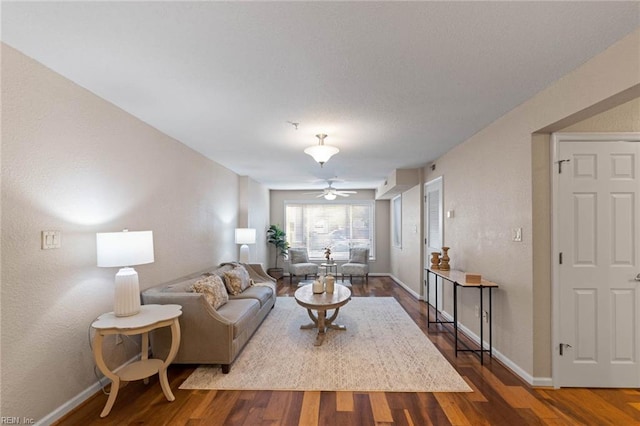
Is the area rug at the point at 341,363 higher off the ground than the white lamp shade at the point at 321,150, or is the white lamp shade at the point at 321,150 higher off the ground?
the white lamp shade at the point at 321,150

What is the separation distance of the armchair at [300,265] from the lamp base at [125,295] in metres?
5.21

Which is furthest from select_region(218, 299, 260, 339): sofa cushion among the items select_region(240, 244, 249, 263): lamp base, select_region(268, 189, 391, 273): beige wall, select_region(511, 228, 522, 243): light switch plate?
select_region(268, 189, 391, 273): beige wall

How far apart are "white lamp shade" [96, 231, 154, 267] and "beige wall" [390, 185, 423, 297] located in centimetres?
458

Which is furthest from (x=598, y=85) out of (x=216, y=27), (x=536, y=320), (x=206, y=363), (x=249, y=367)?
(x=206, y=363)

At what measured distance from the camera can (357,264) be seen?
25.0 feet

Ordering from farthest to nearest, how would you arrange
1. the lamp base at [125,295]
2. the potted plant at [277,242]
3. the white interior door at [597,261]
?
the potted plant at [277,242]
the white interior door at [597,261]
the lamp base at [125,295]

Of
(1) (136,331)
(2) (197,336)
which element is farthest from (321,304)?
(1) (136,331)

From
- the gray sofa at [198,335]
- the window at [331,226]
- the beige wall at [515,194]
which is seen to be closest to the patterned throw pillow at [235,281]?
the gray sofa at [198,335]

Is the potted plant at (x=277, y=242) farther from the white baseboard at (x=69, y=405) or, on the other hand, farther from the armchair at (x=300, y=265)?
the white baseboard at (x=69, y=405)

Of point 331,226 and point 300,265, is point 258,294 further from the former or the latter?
point 331,226

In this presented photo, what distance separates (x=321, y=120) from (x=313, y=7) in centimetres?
159

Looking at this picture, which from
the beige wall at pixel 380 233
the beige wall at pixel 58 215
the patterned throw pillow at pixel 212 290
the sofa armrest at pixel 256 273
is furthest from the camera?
the beige wall at pixel 380 233

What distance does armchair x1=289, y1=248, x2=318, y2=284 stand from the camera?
7.52 meters

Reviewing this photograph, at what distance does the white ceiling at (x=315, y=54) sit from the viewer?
1.54m
